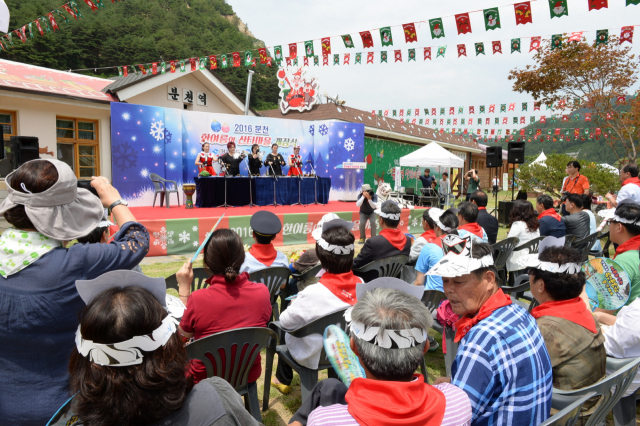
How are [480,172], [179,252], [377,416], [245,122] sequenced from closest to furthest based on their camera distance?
[377,416], [179,252], [245,122], [480,172]

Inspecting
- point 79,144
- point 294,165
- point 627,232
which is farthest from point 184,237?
point 79,144

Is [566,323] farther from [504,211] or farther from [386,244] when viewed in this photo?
[504,211]

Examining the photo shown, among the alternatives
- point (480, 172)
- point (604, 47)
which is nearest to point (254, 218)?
point (604, 47)

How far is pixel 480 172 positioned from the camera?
32219 mm

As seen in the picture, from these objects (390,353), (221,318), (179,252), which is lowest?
(179,252)

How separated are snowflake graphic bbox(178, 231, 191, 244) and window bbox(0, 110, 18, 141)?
6244 mm

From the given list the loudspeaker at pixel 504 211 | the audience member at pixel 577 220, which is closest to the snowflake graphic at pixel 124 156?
the audience member at pixel 577 220

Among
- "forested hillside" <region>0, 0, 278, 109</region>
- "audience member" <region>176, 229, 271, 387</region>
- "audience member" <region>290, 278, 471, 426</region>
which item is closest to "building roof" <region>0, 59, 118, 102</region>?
"audience member" <region>176, 229, 271, 387</region>

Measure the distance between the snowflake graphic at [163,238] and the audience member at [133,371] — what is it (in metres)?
5.76

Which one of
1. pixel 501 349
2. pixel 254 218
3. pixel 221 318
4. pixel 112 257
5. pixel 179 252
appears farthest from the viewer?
pixel 179 252

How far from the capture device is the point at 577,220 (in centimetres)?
476

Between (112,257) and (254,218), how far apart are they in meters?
1.60

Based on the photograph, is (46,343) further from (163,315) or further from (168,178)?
(168,178)

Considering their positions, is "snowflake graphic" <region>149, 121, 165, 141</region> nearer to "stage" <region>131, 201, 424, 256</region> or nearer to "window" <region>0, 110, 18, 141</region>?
"window" <region>0, 110, 18, 141</region>
